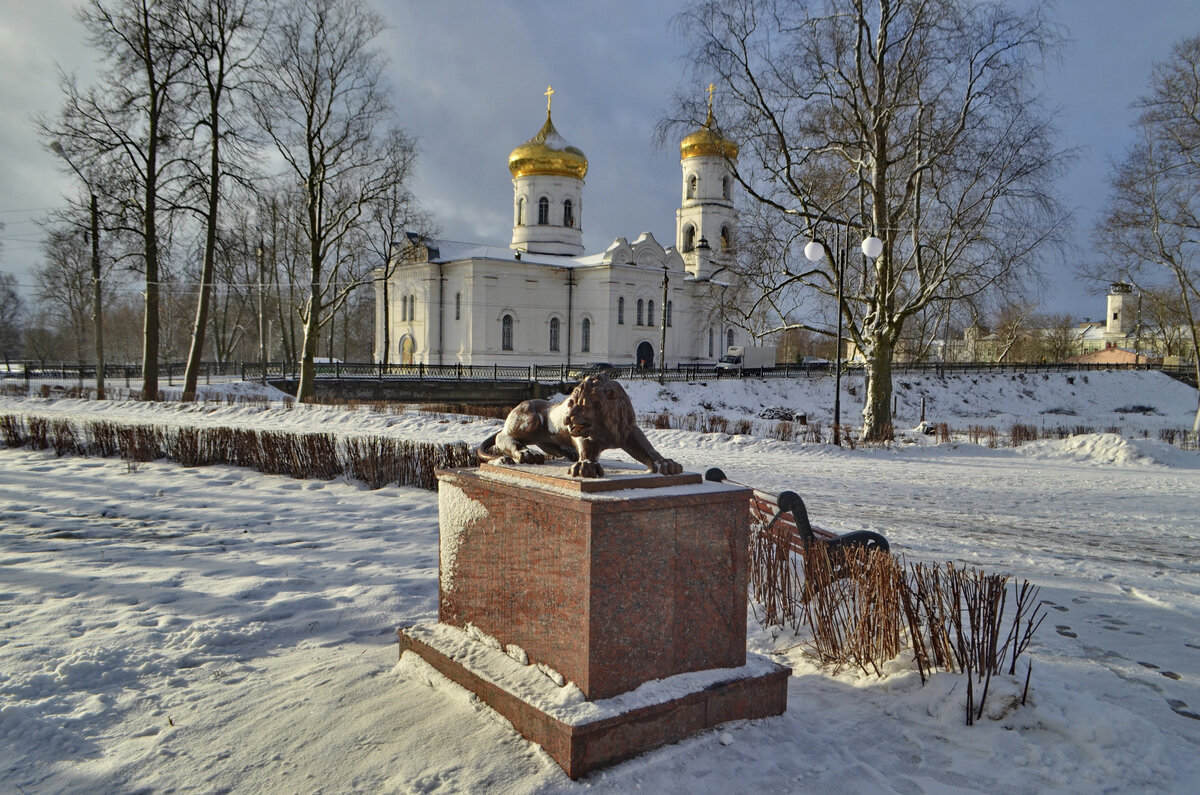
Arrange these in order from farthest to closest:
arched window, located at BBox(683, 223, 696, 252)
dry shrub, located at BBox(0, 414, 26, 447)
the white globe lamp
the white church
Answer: arched window, located at BBox(683, 223, 696, 252)
the white church
the white globe lamp
dry shrub, located at BBox(0, 414, 26, 447)

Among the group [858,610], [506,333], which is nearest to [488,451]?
[858,610]

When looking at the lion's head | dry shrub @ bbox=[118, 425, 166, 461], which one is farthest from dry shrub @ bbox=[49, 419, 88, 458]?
the lion's head

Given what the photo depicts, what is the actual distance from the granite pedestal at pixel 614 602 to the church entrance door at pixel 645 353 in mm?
39538

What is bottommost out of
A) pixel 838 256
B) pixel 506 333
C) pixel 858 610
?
pixel 858 610

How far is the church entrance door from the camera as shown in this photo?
42.9 m

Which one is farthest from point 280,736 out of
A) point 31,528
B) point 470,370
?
point 470,370

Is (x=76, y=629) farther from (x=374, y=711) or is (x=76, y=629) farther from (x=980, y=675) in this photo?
(x=980, y=675)

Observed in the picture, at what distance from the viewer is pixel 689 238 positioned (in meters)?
47.1

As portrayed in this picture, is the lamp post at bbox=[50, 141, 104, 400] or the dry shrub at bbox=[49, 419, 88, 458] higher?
the lamp post at bbox=[50, 141, 104, 400]

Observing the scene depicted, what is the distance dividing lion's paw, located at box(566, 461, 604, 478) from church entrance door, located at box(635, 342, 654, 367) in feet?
130

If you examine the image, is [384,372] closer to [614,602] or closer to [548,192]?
[548,192]

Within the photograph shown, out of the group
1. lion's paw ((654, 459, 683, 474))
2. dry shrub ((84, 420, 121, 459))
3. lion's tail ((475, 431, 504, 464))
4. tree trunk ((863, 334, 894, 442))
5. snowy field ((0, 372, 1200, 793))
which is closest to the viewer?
snowy field ((0, 372, 1200, 793))

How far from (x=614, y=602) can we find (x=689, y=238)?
46.1 metres

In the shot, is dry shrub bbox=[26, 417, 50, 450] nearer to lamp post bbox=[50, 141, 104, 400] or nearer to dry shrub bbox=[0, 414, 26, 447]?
dry shrub bbox=[0, 414, 26, 447]
